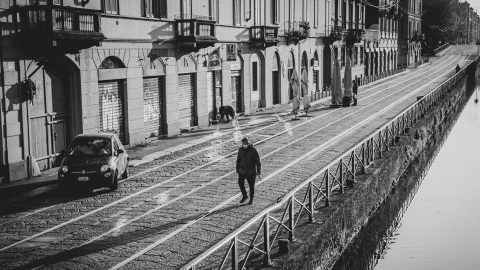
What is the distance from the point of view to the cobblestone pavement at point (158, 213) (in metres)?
12.0

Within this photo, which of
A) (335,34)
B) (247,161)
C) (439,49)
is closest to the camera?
(247,161)

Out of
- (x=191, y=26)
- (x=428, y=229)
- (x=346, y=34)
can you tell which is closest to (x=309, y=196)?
(x=428, y=229)

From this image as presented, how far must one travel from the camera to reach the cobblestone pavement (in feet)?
39.4

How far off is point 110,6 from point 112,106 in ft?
13.3

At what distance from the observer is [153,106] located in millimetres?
28406

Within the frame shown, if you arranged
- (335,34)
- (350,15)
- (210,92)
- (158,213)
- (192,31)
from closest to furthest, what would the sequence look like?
(158,213) → (192,31) → (210,92) → (335,34) → (350,15)

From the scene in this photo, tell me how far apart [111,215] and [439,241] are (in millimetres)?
9565

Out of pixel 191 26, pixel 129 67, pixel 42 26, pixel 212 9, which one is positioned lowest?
pixel 129 67

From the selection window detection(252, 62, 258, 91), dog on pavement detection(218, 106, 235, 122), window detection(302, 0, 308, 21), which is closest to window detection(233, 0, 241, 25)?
window detection(252, 62, 258, 91)

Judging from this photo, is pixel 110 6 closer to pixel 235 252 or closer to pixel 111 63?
pixel 111 63

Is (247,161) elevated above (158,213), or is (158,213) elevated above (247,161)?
(247,161)

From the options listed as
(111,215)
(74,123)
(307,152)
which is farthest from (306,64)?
(111,215)

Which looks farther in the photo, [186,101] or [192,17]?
[186,101]

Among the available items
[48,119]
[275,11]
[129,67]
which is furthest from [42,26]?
[275,11]
